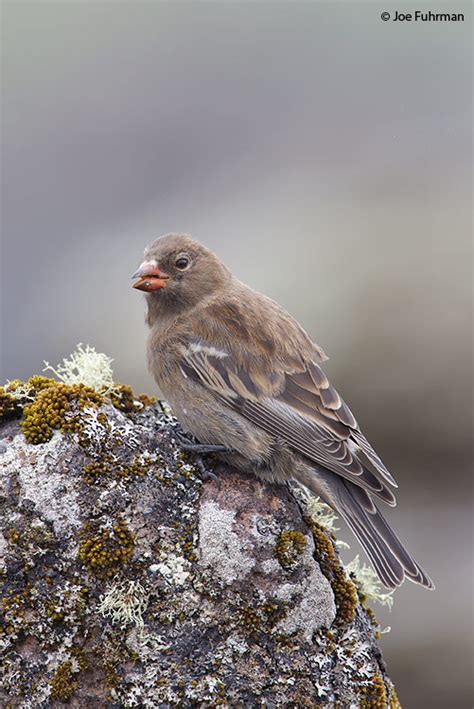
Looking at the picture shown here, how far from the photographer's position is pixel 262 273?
31.7 feet

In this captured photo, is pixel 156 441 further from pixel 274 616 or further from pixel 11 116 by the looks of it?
pixel 11 116

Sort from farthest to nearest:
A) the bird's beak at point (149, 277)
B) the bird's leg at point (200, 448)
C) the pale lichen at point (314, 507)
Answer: the bird's beak at point (149, 277) → the pale lichen at point (314, 507) → the bird's leg at point (200, 448)

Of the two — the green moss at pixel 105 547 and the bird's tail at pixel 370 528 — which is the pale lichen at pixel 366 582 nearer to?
the bird's tail at pixel 370 528

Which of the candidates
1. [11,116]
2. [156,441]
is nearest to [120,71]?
[11,116]

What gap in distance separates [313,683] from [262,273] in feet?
20.3

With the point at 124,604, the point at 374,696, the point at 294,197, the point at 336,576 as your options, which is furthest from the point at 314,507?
the point at 294,197

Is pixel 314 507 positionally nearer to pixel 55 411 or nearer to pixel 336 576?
pixel 336 576

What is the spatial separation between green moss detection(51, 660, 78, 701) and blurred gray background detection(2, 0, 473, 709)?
4.83m

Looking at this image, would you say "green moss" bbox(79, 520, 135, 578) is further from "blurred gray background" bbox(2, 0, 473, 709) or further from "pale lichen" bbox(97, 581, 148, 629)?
"blurred gray background" bbox(2, 0, 473, 709)

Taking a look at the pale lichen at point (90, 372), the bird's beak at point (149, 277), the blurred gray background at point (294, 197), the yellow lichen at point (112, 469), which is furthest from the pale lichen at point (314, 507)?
the blurred gray background at point (294, 197)

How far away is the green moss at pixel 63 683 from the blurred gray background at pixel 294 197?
4.83 metres

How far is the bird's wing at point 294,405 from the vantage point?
15.6 feet

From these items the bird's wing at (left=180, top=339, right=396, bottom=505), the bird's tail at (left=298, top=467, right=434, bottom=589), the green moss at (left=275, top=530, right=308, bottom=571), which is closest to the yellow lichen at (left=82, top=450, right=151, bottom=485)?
the green moss at (left=275, top=530, right=308, bottom=571)

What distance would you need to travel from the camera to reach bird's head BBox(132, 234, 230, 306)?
Answer: 5.45m
